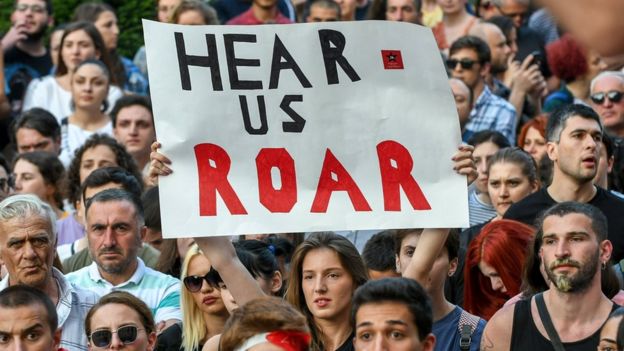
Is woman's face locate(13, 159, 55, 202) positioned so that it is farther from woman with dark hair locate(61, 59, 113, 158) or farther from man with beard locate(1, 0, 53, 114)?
man with beard locate(1, 0, 53, 114)

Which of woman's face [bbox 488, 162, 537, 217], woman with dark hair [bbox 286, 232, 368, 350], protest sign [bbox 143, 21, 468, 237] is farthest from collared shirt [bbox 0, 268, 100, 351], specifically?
woman's face [bbox 488, 162, 537, 217]

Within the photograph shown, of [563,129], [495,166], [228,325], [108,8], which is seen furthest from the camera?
[108,8]

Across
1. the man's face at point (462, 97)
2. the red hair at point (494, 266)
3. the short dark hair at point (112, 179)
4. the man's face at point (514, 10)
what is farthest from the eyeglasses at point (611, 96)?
the man's face at point (514, 10)

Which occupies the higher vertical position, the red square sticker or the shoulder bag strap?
the red square sticker

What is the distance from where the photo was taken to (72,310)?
22.9 feet

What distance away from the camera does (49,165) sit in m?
10.3

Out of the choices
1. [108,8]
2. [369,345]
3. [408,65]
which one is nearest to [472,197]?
[408,65]

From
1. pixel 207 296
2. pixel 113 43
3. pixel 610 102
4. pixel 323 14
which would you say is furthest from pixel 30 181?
pixel 610 102

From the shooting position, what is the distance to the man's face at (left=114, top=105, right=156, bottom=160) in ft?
36.8

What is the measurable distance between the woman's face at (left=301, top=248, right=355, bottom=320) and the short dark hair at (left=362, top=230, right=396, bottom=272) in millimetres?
1140

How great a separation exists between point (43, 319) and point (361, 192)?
1.66 m

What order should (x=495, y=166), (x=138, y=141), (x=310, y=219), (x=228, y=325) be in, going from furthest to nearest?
(x=138, y=141)
(x=495, y=166)
(x=310, y=219)
(x=228, y=325)

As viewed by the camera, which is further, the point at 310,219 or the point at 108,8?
the point at 108,8

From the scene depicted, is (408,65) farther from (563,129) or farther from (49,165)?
(49,165)
